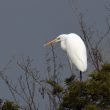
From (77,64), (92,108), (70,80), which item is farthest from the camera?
(77,64)

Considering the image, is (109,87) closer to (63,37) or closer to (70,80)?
(70,80)

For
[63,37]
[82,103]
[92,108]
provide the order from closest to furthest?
[92,108], [82,103], [63,37]

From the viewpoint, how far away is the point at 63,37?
45.0 feet

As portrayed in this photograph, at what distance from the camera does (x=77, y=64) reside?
12.7 m

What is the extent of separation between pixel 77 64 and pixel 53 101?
97cm

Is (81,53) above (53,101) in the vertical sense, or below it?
above

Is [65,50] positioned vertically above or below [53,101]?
above

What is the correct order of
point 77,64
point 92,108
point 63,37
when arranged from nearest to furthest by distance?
1. point 92,108
2. point 77,64
3. point 63,37

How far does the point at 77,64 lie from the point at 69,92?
177 inches

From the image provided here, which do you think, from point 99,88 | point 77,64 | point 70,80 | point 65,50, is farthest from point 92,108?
point 65,50

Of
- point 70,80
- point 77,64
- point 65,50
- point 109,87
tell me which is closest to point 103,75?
point 109,87

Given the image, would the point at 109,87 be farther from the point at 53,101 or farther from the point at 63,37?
the point at 63,37

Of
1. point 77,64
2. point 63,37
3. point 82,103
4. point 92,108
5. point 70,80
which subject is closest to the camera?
point 92,108

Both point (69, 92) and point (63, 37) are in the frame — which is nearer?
point (69, 92)
